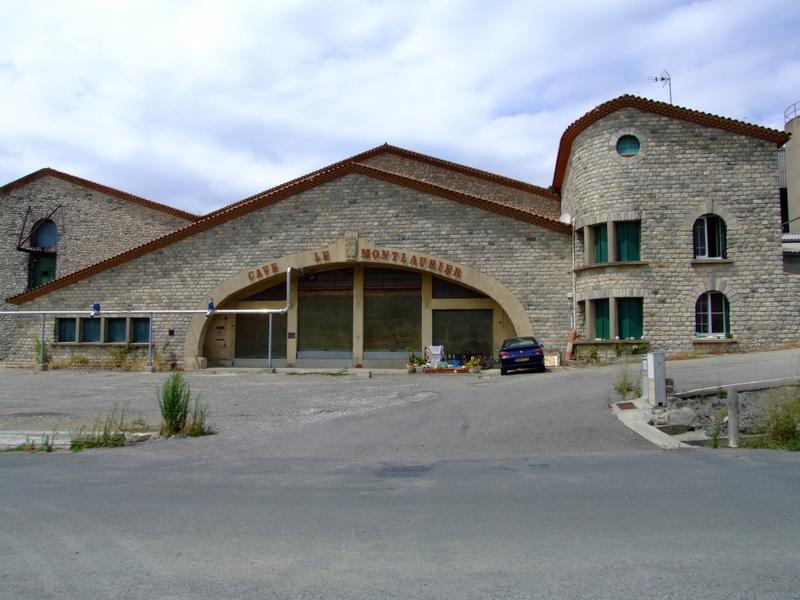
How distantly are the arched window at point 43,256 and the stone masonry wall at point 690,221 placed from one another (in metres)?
29.4

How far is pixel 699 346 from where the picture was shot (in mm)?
23984

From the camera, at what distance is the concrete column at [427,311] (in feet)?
96.4

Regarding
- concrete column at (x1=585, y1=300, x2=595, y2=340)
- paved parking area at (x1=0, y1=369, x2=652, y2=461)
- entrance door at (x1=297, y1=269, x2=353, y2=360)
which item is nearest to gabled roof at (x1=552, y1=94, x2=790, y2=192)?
concrete column at (x1=585, y1=300, x2=595, y2=340)

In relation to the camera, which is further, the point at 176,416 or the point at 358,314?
the point at 358,314

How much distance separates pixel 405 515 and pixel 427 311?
23.3 m

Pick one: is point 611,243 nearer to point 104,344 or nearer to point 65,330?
point 104,344

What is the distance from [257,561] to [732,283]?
23376mm

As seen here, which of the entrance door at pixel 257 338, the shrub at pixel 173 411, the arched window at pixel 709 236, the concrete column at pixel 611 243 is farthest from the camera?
the entrance door at pixel 257 338

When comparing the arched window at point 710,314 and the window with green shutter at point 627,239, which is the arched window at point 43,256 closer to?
the window with green shutter at point 627,239

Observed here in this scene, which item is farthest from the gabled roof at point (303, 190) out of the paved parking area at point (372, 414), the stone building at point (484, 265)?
the paved parking area at point (372, 414)

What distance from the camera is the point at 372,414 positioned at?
45.5 ft

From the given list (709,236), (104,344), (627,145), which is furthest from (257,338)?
(709,236)

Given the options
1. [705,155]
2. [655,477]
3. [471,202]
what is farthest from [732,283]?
[655,477]

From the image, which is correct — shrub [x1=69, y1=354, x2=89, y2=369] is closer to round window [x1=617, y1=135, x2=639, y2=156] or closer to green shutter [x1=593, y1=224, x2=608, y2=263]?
green shutter [x1=593, y1=224, x2=608, y2=263]
